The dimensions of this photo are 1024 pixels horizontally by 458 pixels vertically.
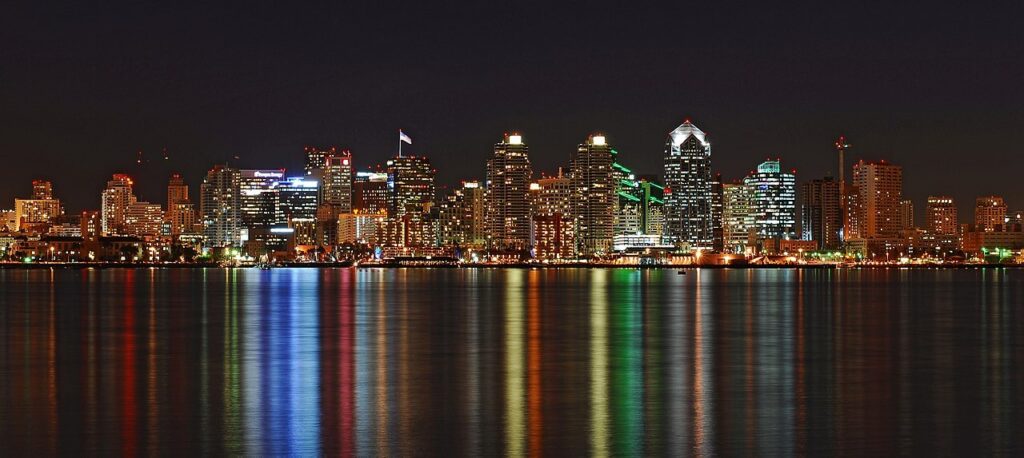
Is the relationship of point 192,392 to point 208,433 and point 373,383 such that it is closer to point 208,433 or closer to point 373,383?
point 373,383

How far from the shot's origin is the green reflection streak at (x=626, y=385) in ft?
68.5

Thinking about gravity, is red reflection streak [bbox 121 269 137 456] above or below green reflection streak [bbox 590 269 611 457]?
above

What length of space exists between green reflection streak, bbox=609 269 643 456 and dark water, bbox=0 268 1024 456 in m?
0.07

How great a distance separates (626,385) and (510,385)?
2.63 m

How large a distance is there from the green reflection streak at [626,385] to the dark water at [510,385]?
0.24ft

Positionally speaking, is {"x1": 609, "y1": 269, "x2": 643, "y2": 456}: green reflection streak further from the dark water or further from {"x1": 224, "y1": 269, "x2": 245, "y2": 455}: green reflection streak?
{"x1": 224, "y1": 269, "x2": 245, "y2": 455}: green reflection streak

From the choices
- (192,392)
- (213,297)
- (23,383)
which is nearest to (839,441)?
(192,392)

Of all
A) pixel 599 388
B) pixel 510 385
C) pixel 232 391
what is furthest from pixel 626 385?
pixel 232 391

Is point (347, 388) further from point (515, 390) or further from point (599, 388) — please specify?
point (599, 388)

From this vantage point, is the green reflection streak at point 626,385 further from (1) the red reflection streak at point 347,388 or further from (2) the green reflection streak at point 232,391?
(2) the green reflection streak at point 232,391

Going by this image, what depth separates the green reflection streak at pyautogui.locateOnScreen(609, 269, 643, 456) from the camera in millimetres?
20891

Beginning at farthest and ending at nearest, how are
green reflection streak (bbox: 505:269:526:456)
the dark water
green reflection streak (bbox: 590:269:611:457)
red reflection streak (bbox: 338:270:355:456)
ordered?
the dark water → green reflection streak (bbox: 505:269:526:456) → red reflection streak (bbox: 338:270:355:456) → green reflection streak (bbox: 590:269:611:457)

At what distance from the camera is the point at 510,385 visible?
94.8 ft

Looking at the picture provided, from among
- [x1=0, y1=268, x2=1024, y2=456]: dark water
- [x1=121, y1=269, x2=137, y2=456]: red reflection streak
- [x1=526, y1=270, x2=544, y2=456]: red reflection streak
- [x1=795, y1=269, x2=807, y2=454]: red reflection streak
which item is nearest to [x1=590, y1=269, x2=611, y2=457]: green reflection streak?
[x1=0, y1=268, x2=1024, y2=456]: dark water
